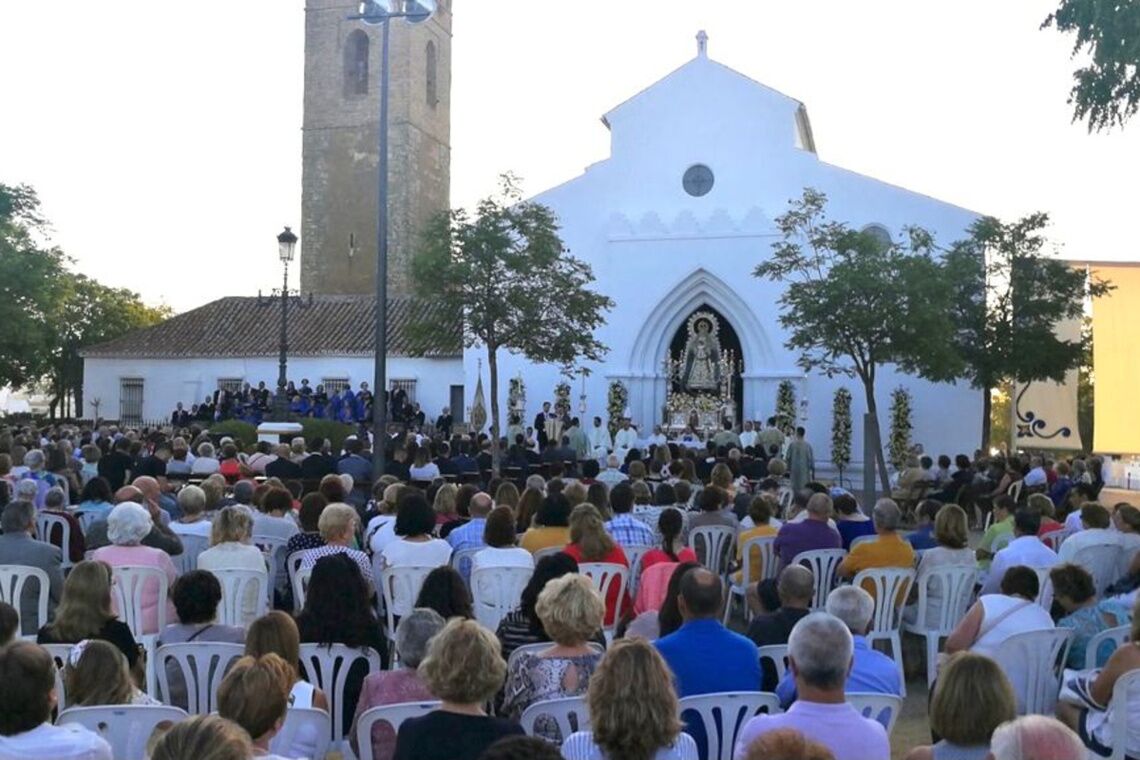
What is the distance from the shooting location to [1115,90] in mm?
12477

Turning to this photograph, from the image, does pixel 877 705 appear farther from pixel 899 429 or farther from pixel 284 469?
pixel 899 429

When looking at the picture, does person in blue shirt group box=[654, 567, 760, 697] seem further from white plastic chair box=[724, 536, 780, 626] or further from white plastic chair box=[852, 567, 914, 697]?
white plastic chair box=[724, 536, 780, 626]

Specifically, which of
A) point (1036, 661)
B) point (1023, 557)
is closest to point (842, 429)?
point (1023, 557)

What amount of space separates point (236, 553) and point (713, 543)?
410 cm

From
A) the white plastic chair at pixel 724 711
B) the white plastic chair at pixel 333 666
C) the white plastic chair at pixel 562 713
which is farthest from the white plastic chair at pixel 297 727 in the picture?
the white plastic chair at pixel 724 711

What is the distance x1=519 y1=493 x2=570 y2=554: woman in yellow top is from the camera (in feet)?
28.2

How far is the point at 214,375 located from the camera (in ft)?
129

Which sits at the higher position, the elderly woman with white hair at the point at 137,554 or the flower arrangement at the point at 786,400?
the flower arrangement at the point at 786,400

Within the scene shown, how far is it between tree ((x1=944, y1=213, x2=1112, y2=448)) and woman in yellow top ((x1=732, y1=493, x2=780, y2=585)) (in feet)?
54.7

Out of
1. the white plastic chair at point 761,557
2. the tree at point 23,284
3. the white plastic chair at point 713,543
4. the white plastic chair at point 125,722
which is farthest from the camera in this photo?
the tree at point 23,284

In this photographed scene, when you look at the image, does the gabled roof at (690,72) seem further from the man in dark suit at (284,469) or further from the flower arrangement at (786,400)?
the man in dark suit at (284,469)

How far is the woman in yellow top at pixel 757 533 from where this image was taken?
31.5ft

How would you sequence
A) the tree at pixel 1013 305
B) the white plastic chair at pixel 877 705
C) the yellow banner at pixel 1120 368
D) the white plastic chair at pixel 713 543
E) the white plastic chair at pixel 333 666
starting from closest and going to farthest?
the white plastic chair at pixel 877 705
the white plastic chair at pixel 333 666
the yellow banner at pixel 1120 368
the white plastic chair at pixel 713 543
the tree at pixel 1013 305

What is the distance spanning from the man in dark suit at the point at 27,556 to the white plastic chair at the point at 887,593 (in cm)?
497
